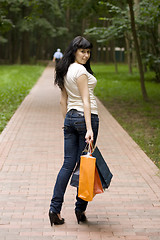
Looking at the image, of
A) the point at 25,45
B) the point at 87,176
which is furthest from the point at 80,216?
the point at 25,45

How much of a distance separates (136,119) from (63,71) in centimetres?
805

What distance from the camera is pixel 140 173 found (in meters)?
6.66

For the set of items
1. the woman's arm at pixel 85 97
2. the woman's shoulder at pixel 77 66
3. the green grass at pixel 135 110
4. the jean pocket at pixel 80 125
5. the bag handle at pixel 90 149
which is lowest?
the green grass at pixel 135 110

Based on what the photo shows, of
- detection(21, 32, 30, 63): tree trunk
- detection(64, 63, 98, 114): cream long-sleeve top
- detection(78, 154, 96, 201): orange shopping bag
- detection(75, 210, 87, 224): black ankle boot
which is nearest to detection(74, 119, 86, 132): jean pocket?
detection(64, 63, 98, 114): cream long-sleeve top

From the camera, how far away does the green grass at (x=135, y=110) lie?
890 centimetres

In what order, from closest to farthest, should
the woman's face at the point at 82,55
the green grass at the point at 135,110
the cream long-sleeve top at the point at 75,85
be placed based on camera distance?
1. the cream long-sleeve top at the point at 75,85
2. the woman's face at the point at 82,55
3. the green grass at the point at 135,110

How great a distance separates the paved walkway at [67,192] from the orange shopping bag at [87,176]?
423mm

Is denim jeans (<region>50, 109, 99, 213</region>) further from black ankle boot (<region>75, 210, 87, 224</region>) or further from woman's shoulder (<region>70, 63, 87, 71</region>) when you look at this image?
woman's shoulder (<region>70, 63, 87, 71</region>)

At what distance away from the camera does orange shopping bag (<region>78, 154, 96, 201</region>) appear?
4184 millimetres

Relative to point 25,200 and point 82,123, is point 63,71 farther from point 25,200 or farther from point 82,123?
point 25,200

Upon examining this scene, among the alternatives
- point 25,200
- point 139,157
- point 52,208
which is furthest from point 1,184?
point 139,157

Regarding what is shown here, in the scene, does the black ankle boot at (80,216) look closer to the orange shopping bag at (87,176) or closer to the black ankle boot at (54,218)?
the black ankle boot at (54,218)

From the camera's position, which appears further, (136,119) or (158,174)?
(136,119)

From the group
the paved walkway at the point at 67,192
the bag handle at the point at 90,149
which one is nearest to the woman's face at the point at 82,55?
the bag handle at the point at 90,149
